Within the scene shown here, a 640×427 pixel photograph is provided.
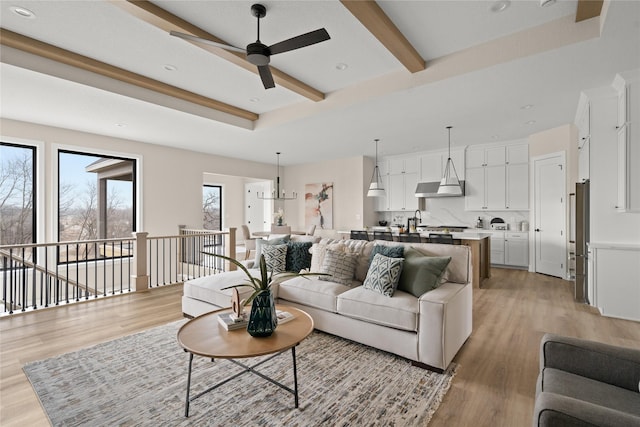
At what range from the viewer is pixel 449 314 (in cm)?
237

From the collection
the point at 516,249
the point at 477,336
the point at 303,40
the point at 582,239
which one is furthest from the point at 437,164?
the point at 303,40

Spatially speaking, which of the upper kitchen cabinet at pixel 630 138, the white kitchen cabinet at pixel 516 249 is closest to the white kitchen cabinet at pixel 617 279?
the upper kitchen cabinet at pixel 630 138

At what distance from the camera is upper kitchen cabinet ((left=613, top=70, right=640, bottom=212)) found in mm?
3287

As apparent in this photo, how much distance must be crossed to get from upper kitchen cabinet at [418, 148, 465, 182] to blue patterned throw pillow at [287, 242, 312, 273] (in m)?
4.73

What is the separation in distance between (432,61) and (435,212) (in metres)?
4.76

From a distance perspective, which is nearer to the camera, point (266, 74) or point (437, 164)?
point (266, 74)

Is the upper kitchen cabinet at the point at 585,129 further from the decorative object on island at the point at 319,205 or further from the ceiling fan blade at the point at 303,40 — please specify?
the decorative object on island at the point at 319,205

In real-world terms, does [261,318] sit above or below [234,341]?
above

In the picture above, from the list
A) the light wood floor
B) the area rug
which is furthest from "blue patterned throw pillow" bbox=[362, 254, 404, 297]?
the light wood floor

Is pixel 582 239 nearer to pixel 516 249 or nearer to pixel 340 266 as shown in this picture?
pixel 516 249

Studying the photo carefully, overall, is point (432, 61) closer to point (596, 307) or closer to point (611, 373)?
point (611, 373)

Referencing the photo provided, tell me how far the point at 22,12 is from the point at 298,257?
3.31 metres

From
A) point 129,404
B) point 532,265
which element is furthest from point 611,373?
point 532,265

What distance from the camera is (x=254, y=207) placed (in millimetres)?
10719
